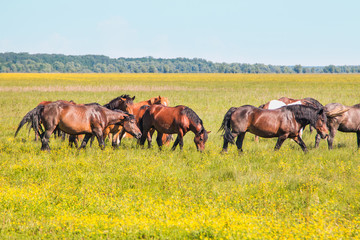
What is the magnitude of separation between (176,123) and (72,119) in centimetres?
324

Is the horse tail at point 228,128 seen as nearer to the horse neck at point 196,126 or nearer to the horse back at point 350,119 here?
the horse neck at point 196,126

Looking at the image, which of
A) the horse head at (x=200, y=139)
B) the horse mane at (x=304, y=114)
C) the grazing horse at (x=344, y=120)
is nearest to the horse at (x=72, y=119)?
the horse head at (x=200, y=139)

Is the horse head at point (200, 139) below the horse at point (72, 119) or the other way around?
below

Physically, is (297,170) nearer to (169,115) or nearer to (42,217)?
(169,115)

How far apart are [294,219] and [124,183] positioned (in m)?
4.09

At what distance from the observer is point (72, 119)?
11773 mm

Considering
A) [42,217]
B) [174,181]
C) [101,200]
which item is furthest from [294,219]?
[42,217]

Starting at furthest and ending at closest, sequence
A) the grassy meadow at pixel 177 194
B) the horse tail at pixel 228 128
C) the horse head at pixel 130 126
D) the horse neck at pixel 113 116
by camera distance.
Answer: the horse head at pixel 130 126, the horse neck at pixel 113 116, the horse tail at pixel 228 128, the grassy meadow at pixel 177 194

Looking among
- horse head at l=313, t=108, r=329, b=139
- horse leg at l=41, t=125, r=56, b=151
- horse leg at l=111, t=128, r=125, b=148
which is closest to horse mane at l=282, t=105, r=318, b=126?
horse head at l=313, t=108, r=329, b=139

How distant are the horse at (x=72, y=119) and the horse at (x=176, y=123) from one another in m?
1.41

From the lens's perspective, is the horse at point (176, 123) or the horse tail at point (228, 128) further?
the horse at point (176, 123)

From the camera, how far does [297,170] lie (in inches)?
391

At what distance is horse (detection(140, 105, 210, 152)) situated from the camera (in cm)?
1205

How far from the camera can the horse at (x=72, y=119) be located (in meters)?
11.7
